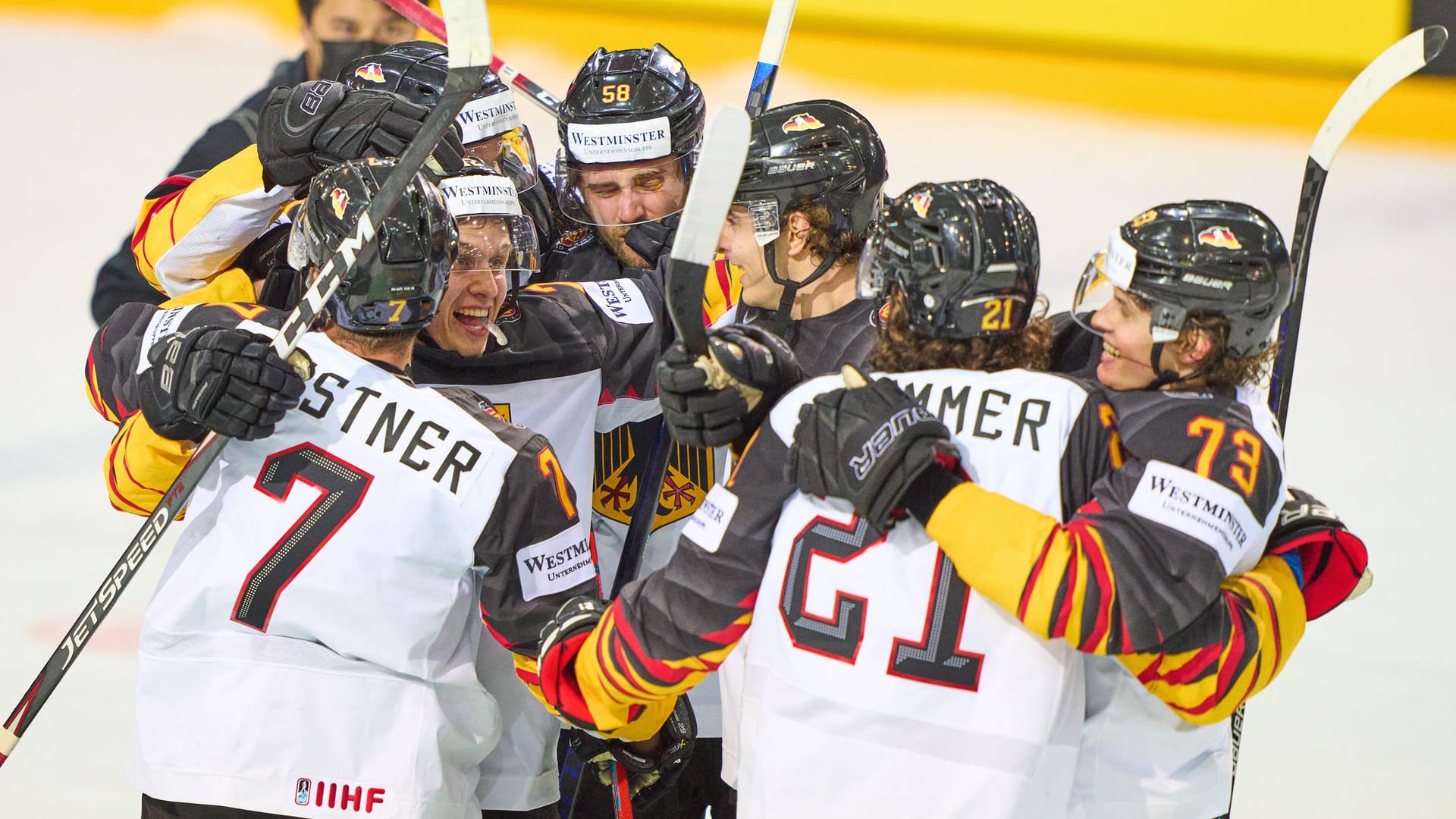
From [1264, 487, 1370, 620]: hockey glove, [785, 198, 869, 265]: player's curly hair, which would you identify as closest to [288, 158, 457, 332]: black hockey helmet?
[785, 198, 869, 265]: player's curly hair

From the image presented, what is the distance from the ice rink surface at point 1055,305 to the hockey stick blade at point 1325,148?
3.65 ft

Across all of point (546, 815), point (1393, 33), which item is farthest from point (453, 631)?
point (1393, 33)

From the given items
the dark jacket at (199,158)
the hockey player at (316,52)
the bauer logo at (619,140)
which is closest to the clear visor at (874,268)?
the bauer logo at (619,140)

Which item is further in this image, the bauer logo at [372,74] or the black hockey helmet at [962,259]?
the bauer logo at [372,74]

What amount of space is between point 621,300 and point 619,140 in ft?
1.49

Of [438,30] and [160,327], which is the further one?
[438,30]

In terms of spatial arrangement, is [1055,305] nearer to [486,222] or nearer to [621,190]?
[621,190]

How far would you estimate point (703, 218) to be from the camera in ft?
6.42

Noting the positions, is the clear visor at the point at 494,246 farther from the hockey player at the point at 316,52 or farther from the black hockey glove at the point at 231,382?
the hockey player at the point at 316,52

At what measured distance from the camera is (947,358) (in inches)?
79.5

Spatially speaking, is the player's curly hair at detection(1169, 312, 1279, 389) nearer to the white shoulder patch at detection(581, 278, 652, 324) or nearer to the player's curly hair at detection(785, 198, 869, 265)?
the player's curly hair at detection(785, 198, 869, 265)

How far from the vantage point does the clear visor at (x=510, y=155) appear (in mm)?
3293

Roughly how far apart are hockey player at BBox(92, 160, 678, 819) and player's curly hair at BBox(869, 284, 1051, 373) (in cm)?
54

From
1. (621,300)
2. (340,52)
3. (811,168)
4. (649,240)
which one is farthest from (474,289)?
(340,52)
